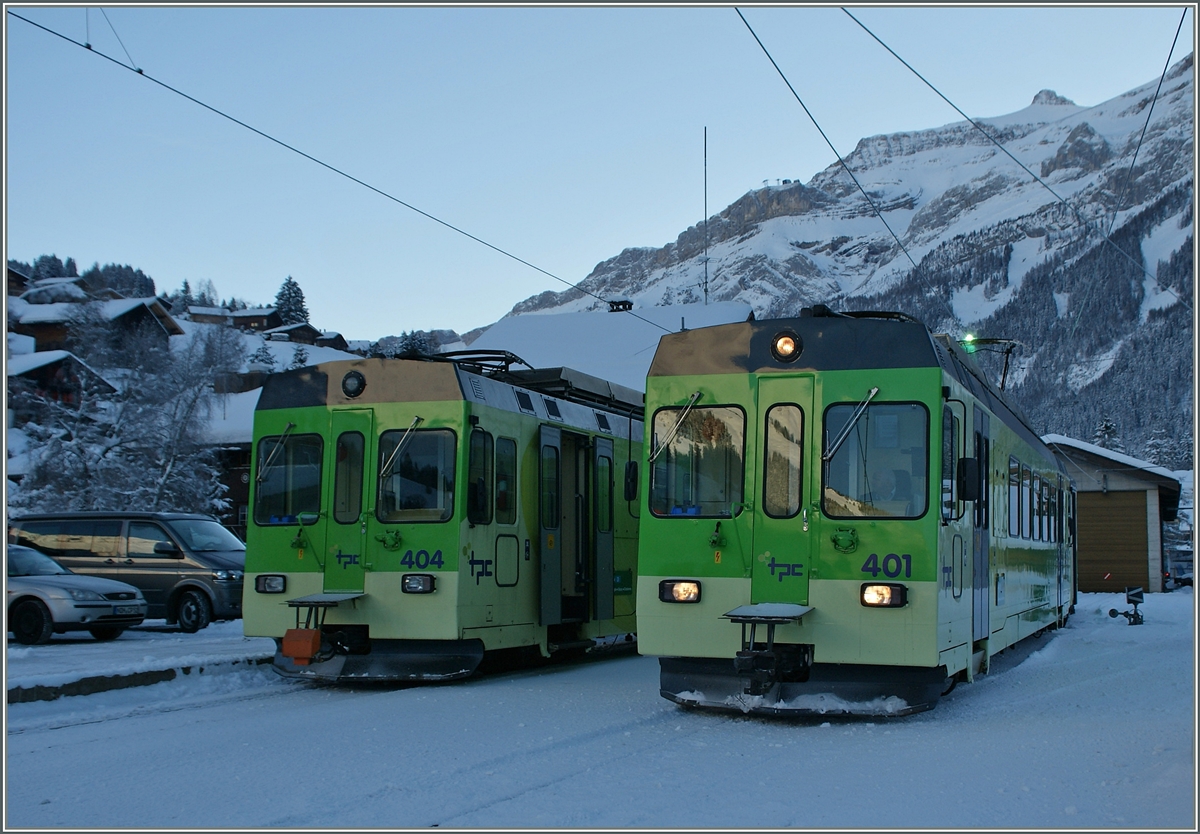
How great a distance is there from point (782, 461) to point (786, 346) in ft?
3.08

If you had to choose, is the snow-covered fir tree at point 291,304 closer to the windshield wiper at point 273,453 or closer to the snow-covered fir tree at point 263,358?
the snow-covered fir tree at point 263,358

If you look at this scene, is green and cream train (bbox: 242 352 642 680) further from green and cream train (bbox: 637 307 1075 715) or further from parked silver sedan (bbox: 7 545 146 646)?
parked silver sedan (bbox: 7 545 146 646)

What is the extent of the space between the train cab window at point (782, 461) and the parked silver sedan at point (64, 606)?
34.2 ft

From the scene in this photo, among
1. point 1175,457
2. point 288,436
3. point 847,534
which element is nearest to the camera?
point 847,534

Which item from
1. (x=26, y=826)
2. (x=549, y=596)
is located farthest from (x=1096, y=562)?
(x=26, y=826)

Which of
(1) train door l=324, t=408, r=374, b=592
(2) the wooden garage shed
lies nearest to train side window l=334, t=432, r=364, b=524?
(1) train door l=324, t=408, r=374, b=592

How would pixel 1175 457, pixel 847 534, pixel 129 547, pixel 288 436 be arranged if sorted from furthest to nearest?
pixel 1175 457 → pixel 129 547 → pixel 288 436 → pixel 847 534

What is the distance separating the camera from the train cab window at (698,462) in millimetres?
9203

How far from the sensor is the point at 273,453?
11.6 metres

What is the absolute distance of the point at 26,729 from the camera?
8695 millimetres

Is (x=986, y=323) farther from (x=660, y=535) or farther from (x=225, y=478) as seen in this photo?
(x=660, y=535)

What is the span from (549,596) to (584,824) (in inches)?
285

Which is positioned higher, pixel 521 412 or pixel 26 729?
pixel 521 412

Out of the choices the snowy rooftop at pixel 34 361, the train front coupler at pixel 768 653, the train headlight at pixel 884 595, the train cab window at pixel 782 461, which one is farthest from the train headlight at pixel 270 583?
the snowy rooftop at pixel 34 361
